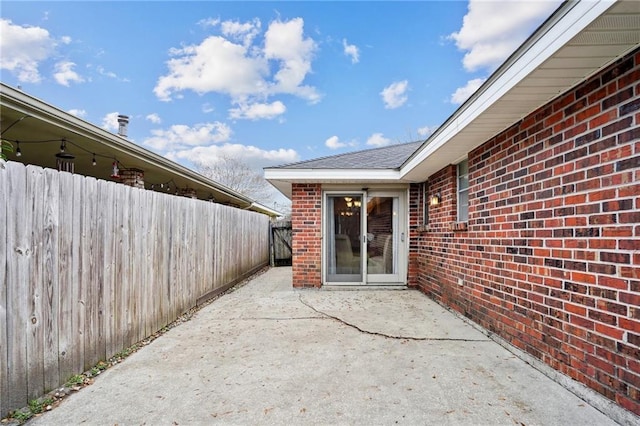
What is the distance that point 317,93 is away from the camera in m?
14.9

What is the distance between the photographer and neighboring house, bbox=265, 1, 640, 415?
1947mm

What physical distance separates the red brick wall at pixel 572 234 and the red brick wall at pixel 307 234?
3372mm

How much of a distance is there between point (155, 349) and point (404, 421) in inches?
104

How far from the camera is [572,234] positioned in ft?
8.09

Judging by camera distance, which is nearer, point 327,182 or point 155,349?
point 155,349

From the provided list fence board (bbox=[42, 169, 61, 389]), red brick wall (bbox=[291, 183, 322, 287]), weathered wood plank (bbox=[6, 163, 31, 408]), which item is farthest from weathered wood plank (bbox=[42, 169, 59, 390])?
red brick wall (bbox=[291, 183, 322, 287])

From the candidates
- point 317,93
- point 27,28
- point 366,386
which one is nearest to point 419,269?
point 366,386

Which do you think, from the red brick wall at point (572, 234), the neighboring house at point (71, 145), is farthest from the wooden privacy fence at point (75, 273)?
the red brick wall at point (572, 234)

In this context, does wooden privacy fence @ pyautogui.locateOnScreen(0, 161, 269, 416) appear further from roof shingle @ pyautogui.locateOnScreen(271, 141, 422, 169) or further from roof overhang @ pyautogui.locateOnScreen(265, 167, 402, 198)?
roof shingle @ pyautogui.locateOnScreen(271, 141, 422, 169)

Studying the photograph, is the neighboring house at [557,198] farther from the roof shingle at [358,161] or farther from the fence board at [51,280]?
the fence board at [51,280]

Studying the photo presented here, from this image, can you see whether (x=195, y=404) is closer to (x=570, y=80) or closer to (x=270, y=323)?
(x=270, y=323)

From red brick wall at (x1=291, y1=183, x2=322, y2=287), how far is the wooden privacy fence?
8.63 feet

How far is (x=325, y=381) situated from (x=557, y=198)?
2.48 m

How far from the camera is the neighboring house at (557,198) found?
1947mm
